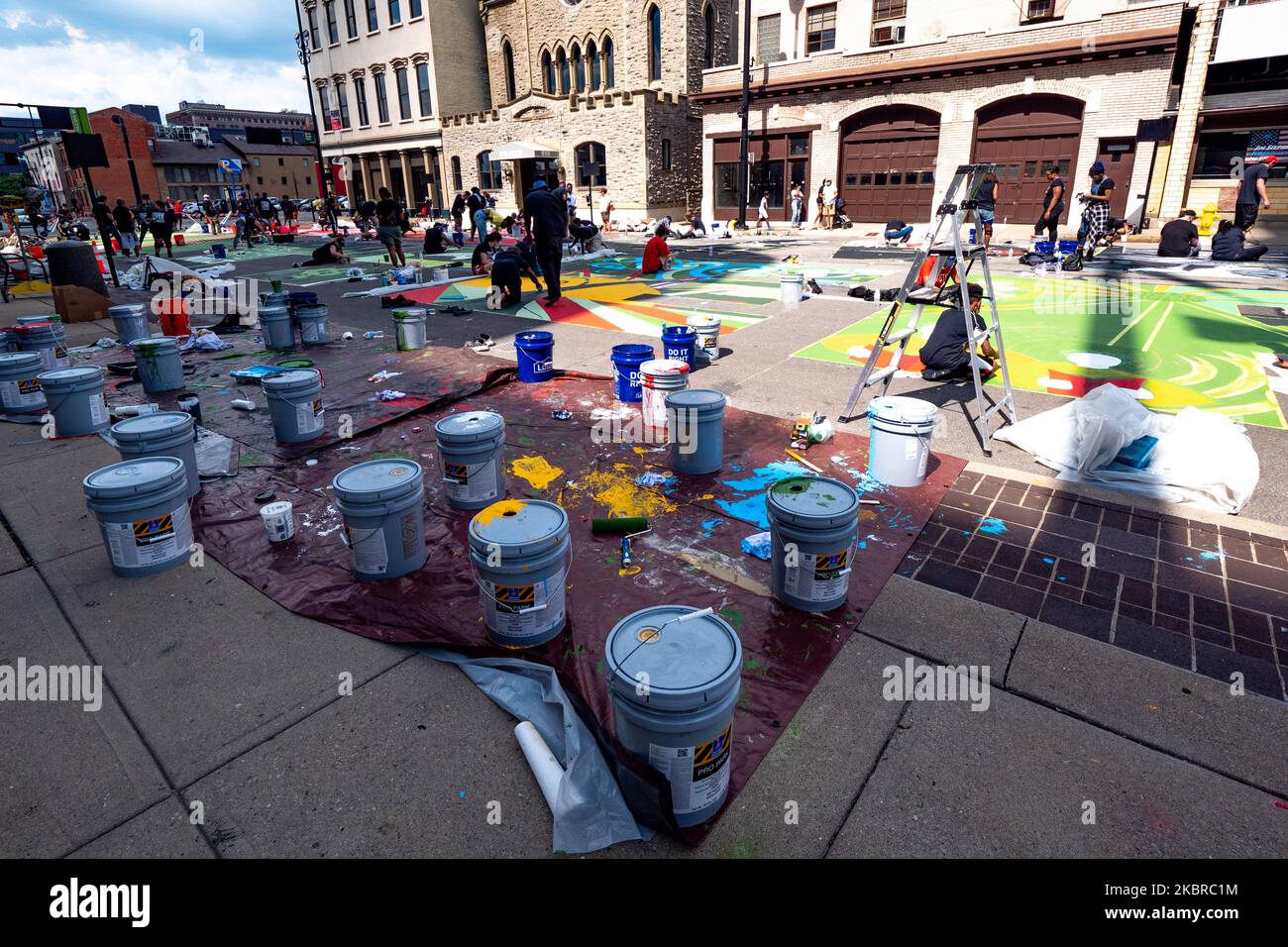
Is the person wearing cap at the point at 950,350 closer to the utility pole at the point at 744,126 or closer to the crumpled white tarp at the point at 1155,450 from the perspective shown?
the crumpled white tarp at the point at 1155,450

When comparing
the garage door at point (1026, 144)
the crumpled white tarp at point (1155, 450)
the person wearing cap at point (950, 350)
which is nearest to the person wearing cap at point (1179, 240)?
Result: the garage door at point (1026, 144)

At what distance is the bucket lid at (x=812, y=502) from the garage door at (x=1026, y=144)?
24810 mm

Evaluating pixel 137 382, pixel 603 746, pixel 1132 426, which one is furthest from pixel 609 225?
pixel 603 746

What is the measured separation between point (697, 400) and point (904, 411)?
1560mm

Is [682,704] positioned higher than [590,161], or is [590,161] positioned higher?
[590,161]

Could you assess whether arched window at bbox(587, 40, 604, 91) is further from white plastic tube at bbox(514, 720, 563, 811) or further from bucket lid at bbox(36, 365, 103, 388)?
white plastic tube at bbox(514, 720, 563, 811)

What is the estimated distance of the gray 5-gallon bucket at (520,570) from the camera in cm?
329

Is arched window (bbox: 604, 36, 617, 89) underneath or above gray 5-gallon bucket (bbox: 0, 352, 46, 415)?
above

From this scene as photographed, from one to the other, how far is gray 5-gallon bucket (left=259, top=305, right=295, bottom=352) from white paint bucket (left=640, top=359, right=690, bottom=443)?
267 inches

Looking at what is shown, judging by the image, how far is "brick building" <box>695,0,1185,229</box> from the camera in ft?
70.8

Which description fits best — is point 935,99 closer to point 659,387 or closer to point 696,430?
point 659,387

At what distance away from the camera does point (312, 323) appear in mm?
10258

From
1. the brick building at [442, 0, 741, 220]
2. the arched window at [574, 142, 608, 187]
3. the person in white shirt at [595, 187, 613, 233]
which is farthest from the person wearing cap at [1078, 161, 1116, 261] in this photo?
the arched window at [574, 142, 608, 187]

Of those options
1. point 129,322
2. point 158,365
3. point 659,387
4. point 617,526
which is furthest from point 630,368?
point 129,322
